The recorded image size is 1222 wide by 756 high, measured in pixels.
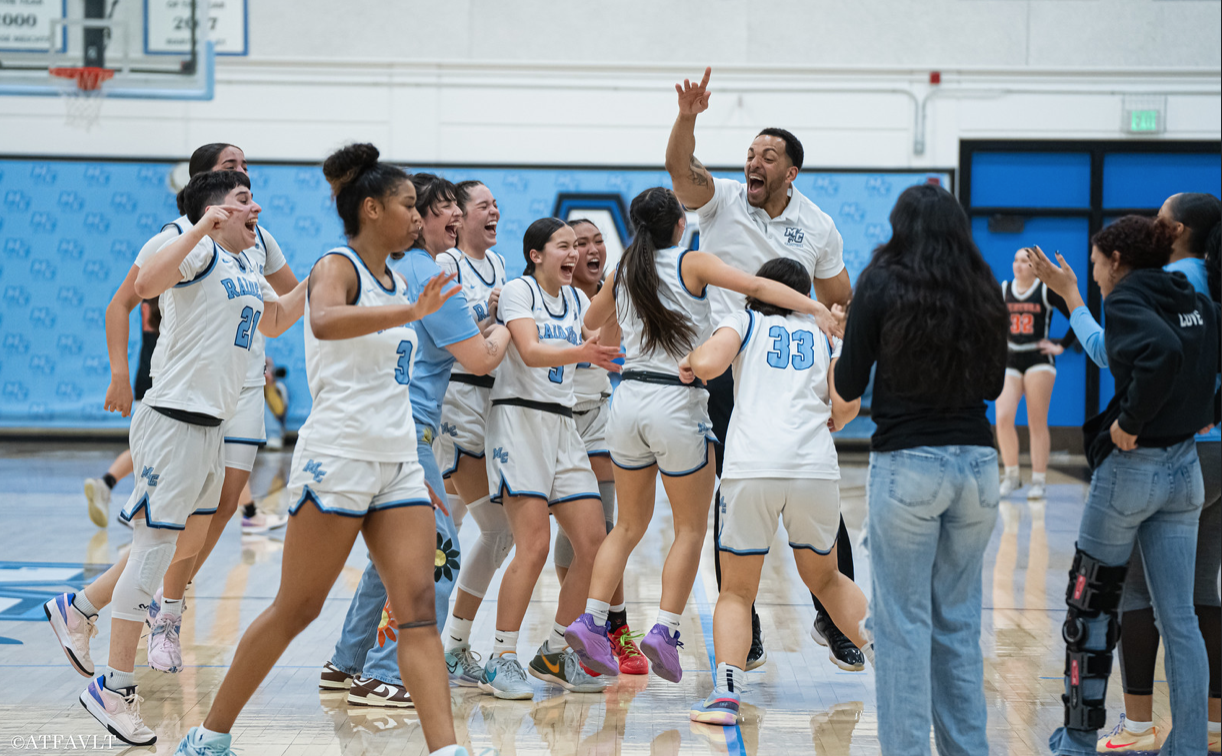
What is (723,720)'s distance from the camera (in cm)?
362

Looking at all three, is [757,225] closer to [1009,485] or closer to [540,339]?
[540,339]

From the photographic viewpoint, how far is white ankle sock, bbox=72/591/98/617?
3.92 metres

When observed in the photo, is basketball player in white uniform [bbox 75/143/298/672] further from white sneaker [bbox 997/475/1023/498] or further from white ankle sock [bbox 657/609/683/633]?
white sneaker [bbox 997/475/1023/498]

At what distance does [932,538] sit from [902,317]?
61 cm

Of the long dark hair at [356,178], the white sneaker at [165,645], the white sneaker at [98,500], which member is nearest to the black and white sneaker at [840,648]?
the long dark hair at [356,178]

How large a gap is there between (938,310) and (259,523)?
557 centimetres

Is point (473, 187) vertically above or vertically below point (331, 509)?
above

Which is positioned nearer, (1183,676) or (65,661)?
(1183,676)

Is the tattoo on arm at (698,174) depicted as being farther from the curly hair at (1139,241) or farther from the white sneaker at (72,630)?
the white sneaker at (72,630)

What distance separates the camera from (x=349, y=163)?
9.81 feet

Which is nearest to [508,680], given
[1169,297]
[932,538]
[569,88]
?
[932,538]

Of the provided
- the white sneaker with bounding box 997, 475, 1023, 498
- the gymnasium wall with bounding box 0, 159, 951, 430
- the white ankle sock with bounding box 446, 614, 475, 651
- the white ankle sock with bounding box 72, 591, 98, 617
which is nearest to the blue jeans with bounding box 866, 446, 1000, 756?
the white ankle sock with bounding box 446, 614, 475, 651

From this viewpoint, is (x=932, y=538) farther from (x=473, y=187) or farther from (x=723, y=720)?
(x=473, y=187)

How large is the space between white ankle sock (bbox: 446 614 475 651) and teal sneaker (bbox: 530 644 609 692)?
1.00 feet
